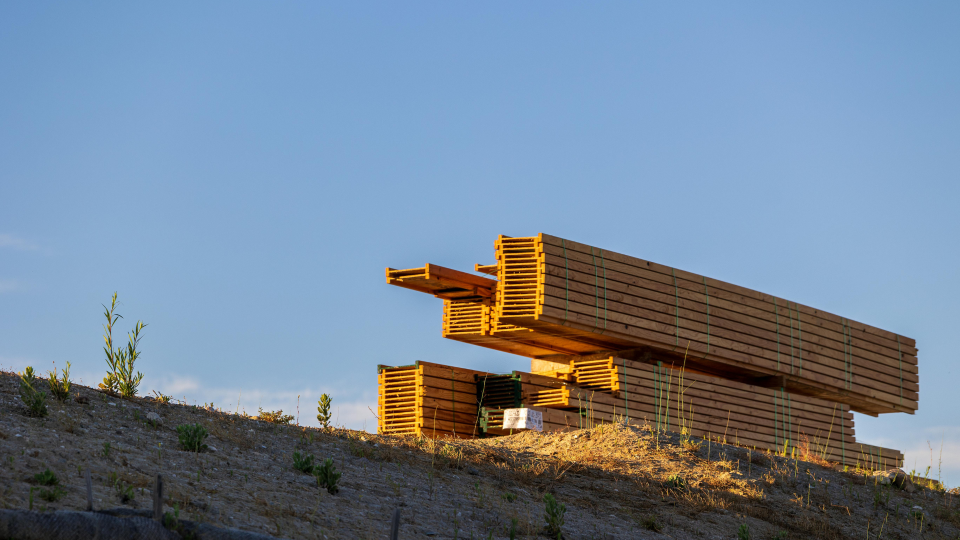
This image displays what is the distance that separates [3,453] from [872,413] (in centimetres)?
2065

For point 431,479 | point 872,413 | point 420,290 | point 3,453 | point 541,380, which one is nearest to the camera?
point 3,453

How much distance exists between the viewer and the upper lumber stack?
14695 mm

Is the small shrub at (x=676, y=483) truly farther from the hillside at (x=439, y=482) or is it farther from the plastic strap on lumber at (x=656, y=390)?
the plastic strap on lumber at (x=656, y=390)

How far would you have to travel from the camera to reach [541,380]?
51.2 ft

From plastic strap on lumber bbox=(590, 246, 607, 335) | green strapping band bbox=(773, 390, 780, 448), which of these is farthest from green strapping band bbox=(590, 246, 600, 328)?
green strapping band bbox=(773, 390, 780, 448)

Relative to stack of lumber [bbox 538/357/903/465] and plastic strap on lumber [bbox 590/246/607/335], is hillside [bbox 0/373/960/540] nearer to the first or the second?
plastic strap on lumber [bbox 590/246/607/335]

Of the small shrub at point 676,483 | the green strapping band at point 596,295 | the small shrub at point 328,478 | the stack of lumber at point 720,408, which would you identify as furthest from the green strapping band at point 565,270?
the small shrub at point 328,478

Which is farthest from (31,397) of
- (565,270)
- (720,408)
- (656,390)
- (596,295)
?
(720,408)

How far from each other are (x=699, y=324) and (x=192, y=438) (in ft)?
37.8

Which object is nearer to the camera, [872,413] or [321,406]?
[321,406]

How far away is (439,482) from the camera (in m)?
8.27

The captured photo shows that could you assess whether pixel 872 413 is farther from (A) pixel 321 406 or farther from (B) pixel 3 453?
(B) pixel 3 453

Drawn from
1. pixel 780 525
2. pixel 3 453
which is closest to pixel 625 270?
pixel 780 525

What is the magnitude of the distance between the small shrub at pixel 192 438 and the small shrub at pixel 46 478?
1786mm
